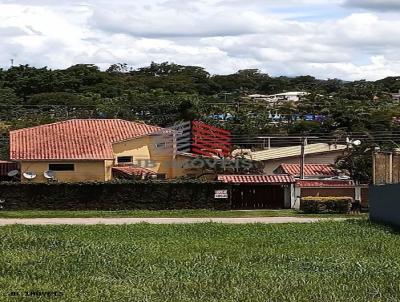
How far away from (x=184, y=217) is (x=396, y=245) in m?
21.2

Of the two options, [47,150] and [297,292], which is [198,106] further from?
[297,292]

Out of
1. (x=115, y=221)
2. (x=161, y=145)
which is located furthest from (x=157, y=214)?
(x=161, y=145)

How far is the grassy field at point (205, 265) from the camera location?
1398 cm

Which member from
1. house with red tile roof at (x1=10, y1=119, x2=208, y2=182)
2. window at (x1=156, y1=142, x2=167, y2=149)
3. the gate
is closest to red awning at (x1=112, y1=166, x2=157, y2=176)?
house with red tile roof at (x1=10, y1=119, x2=208, y2=182)

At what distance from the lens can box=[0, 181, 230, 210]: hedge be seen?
48.3 meters

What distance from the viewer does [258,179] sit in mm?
51656

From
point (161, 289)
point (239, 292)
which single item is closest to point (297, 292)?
point (239, 292)

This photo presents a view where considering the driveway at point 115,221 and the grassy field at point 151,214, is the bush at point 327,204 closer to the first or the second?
the grassy field at point 151,214

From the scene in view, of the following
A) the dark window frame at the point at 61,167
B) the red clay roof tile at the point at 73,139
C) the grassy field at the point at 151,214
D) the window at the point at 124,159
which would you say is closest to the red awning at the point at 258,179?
the grassy field at the point at 151,214

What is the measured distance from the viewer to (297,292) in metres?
13.9

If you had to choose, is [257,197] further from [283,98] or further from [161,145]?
[283,98]

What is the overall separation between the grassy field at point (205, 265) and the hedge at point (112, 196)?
18448 millimetres

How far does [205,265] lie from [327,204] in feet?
93.7

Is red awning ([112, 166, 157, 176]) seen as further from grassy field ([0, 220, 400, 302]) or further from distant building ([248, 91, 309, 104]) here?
distant building ([248, 91, 309, 104])
